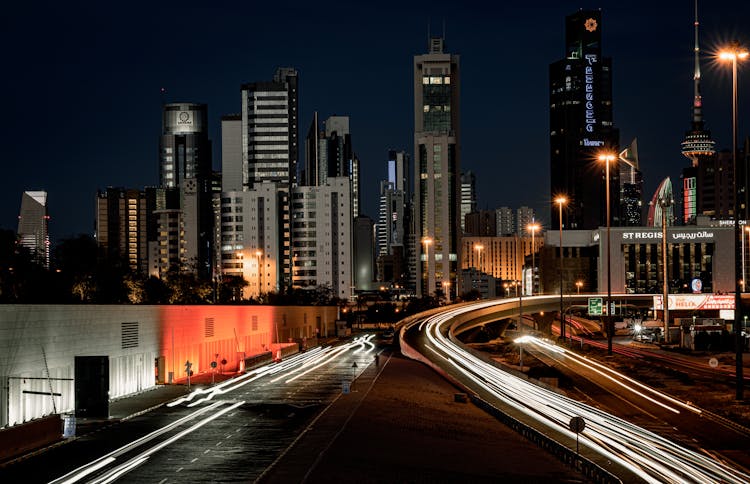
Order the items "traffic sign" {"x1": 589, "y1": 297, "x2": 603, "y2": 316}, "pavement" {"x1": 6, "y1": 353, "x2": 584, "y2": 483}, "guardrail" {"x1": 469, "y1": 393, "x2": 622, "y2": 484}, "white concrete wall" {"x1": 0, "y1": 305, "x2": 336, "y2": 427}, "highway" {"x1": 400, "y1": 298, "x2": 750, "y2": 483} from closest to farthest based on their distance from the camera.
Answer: "guardrail" {"x1": 469, "y1": 393, "x2": 622, "y2": 484}, "pavement" {"x1": 6, "y1": 353, "x2": 584, "y2": 483}, "highway" {"x1": 400, "y1": 298, "x2": 750, "y2": 483}, "white concrete wall" {"x1": 0, "y1": 305, "x2": 336, "y2": 427}, "traffic sign" {"x1": 589, "y1": 297, "x2": 603, "y2": 316}

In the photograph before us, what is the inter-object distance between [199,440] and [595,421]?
58.0 feet

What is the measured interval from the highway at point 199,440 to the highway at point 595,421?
9.61 meters

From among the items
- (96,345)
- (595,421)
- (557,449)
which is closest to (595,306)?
(595,421)

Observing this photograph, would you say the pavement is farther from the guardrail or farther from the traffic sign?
the traffic sign

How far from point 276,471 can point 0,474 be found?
27.3 ft

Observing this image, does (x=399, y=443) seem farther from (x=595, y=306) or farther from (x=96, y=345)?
(x=595, y=306)

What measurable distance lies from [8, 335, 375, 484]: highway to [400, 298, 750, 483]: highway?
9.61m

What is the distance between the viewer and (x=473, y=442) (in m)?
37.5

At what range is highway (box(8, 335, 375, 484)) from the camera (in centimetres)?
2909

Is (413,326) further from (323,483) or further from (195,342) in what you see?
(323,483)

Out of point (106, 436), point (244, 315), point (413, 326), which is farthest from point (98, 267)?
point (106, 436)

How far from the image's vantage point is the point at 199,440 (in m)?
35.5

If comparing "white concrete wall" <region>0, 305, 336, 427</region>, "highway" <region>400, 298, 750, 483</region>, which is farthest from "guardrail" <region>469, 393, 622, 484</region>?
"white concrete wall" <region>0, 305, 336, 427</region>

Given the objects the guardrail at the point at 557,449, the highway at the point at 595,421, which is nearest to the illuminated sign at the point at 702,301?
the highway at the point at 595,421
